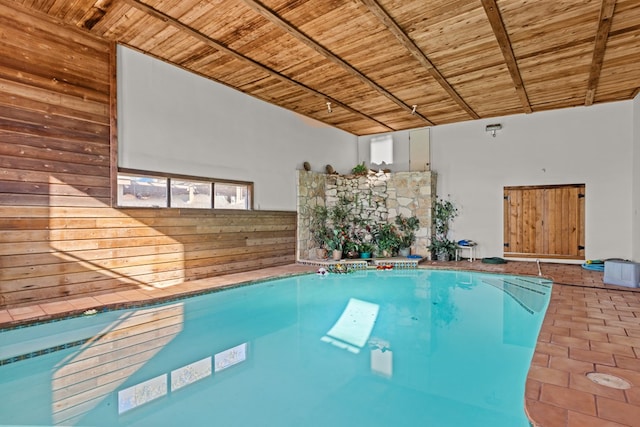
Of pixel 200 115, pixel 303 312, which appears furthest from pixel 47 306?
pixel 200 115

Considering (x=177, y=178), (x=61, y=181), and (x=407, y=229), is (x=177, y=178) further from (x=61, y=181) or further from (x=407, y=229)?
(x=407, y=229)

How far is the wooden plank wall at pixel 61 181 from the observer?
12.5 feet

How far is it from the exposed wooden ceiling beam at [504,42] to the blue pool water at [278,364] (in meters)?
3.37

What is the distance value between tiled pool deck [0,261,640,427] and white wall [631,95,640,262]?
3.57ft

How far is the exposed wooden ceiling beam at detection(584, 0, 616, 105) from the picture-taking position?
363 cm

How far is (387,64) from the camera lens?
16.7 ft

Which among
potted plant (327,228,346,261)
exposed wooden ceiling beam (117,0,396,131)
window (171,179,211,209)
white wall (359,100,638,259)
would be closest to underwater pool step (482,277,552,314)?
white wall (359,100,638,259)

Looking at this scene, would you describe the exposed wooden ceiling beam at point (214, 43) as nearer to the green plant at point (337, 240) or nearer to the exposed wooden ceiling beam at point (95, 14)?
the exposed wooden ceiling beam at point (95, 14)

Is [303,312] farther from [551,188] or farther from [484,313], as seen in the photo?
[551,188]

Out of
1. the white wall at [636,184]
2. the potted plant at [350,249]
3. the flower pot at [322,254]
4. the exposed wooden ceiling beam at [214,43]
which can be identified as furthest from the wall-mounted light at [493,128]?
the flower pot at [322,254]

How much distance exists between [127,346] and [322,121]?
639 centimetres

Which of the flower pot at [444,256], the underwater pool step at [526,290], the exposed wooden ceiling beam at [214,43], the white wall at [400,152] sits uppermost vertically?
the exposed wooden ceiling beam at [214,43]

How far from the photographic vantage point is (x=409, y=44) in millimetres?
4406

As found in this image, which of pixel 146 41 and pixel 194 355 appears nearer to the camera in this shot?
pixel 194 355
